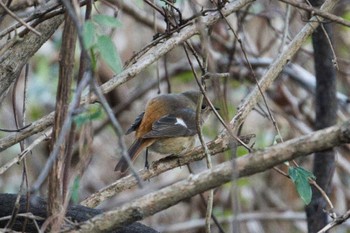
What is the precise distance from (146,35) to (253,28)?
1.04 m

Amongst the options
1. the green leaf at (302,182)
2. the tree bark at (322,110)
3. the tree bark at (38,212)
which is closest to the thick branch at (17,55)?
the tree bark at (38,212)

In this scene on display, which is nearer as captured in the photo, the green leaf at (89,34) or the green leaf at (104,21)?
the green leaf at (89,34)

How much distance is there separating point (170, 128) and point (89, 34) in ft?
6.81

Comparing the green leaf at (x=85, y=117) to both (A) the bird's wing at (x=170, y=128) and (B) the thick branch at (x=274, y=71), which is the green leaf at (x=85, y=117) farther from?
(A) the bird's wing at (x=170, y=128)

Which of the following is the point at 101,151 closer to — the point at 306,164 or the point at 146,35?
the point at 146,35

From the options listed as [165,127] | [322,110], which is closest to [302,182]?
[165,127]

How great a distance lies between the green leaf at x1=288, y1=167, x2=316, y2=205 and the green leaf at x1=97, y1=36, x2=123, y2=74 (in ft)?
3.16

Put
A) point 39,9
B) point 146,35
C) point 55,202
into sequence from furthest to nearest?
point 146,35
point 39,9
point 55,202

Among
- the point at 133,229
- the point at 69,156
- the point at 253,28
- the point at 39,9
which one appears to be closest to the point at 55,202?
the point at 69,156

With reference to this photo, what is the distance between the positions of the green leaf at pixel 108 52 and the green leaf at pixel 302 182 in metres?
0.96

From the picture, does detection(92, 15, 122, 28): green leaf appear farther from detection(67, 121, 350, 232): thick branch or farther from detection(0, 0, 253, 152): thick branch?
detection(0, 0, 253, 152): thick branch

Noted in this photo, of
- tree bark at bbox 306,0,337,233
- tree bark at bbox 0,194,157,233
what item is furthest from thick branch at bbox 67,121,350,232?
→ tree bark at bbox 306,0,337,233

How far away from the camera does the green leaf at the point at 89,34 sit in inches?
68.3

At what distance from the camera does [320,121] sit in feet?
12.9
